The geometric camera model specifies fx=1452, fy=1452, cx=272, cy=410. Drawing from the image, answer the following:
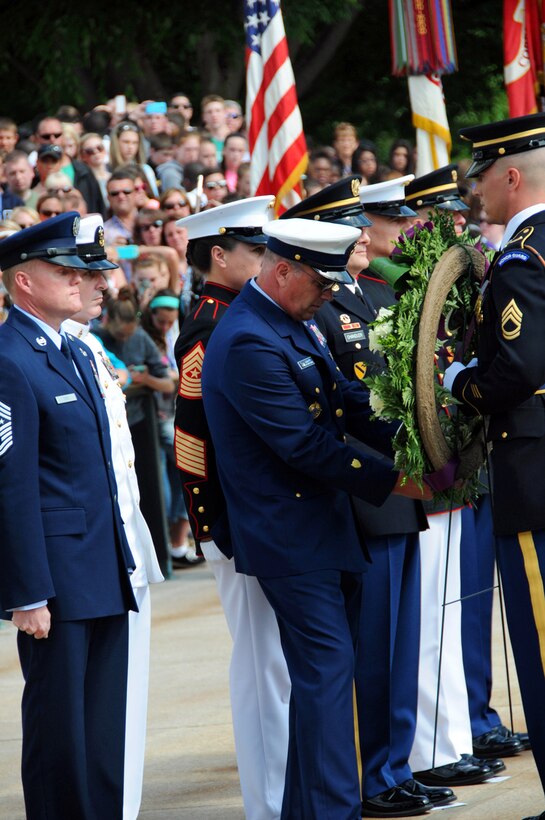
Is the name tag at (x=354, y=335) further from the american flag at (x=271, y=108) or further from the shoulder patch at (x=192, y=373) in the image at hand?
the american flag at (x=271, y=108)

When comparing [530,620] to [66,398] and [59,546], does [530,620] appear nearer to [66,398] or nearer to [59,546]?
[59,546]

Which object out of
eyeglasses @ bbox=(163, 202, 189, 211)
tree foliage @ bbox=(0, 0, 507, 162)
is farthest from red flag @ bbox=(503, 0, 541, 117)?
tree foliage @ bbox=(0, 0, 507, 162)

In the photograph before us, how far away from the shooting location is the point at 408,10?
12.0m

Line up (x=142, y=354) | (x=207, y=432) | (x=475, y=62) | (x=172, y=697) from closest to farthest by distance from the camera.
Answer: (x=207, y=432) → (x=172, y=697) → (x=142, y=354) → (x=475, y=62)

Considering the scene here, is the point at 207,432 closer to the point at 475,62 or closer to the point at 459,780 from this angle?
the point at 459,780

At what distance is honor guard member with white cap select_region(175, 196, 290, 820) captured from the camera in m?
5.06

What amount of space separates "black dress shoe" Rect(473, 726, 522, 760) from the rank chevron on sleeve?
2615mm

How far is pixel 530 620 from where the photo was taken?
4.48m

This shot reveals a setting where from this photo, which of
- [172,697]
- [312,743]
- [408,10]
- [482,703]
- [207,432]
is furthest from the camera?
[408,10]

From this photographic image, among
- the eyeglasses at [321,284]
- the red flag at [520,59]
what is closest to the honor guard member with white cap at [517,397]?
the eyeglasses at [321,284]

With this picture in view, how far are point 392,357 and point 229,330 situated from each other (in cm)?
53

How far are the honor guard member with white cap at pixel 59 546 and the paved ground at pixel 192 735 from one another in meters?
1.07

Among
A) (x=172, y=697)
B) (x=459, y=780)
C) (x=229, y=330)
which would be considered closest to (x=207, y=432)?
(x=229, y=330)

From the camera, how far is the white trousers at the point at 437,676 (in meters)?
5.57
